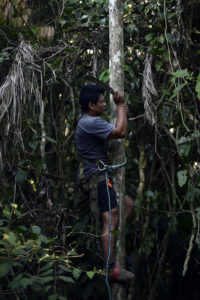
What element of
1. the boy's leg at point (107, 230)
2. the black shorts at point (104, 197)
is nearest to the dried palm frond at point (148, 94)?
the black shorts at point (104, 197)

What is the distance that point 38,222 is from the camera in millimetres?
4617

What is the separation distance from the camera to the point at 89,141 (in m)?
4.12

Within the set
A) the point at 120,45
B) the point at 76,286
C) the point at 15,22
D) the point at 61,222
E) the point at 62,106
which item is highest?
the point at 15,22

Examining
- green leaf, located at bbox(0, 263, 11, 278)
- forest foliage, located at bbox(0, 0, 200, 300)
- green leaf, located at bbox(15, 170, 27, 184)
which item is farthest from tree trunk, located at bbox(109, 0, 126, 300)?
green leaf, located at bbox(0, 263, 11, 278)

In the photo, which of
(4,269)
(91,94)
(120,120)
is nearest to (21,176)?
(91,94)

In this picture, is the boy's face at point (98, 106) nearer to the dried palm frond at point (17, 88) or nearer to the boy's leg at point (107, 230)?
the dried palm frond at point (17, 88)

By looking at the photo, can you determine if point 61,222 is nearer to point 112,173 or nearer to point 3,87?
point 112,173

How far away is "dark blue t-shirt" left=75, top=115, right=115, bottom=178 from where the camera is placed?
4.02 m

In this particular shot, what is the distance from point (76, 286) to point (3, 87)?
2.42m

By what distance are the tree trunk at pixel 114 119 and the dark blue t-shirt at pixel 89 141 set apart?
0.16 metres

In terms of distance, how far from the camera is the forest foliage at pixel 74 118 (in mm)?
4395

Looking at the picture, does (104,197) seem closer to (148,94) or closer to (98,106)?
(98,106)

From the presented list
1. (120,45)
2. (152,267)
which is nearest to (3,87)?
(120,45)

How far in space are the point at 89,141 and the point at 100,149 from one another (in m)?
0.12
